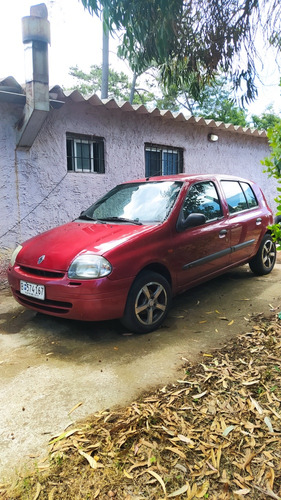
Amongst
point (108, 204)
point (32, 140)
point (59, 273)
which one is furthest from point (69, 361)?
point (32, 140)

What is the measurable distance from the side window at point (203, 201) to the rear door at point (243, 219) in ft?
0.92

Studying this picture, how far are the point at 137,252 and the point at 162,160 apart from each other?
508cm

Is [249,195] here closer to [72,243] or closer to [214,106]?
[72,243]

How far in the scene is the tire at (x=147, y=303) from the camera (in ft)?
11.3

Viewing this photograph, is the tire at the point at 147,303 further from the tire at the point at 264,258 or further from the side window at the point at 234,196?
the tire at the point at 264,258

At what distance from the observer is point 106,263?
328 centimetres

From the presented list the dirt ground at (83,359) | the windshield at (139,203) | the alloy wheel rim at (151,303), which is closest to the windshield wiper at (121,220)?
the windshield at (139,203)

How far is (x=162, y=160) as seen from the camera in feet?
26.5

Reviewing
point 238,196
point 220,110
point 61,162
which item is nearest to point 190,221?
point 238,196

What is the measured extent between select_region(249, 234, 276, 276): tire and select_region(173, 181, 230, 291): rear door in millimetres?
1016

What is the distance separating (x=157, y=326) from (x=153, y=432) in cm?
160

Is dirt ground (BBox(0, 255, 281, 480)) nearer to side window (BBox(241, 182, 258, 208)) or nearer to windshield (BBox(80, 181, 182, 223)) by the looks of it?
windshield (BBox(80, 181, 182, 223))

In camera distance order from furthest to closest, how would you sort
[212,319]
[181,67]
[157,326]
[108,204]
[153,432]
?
1. [181,67]
2. [108,204]
3. [212,319]
4. [157,326]
5. [153,432]

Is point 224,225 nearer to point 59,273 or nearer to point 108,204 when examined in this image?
point 108,204
